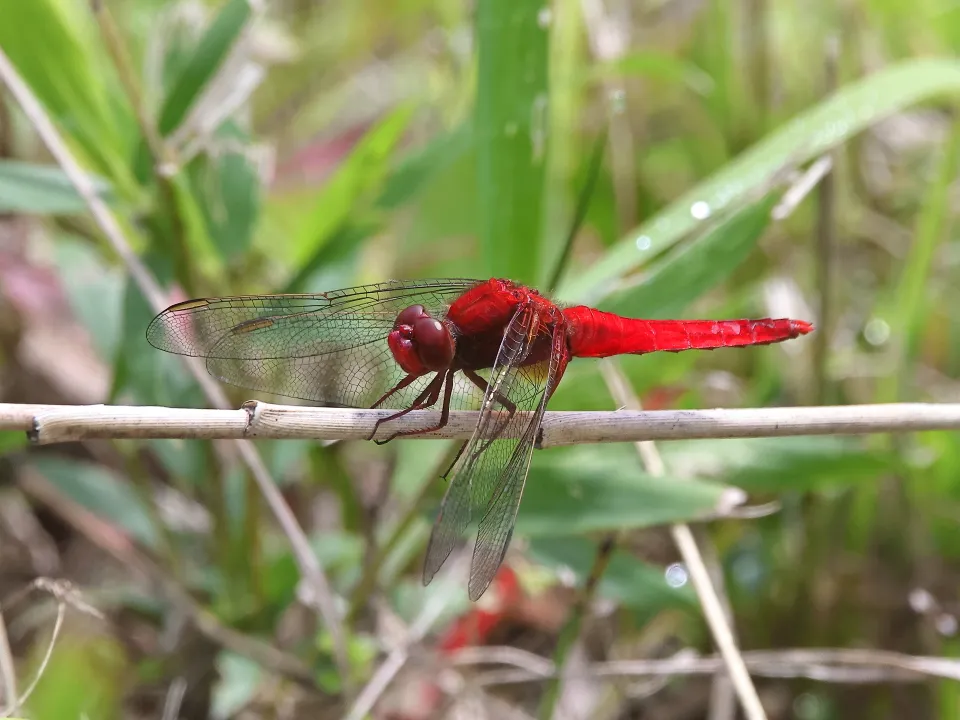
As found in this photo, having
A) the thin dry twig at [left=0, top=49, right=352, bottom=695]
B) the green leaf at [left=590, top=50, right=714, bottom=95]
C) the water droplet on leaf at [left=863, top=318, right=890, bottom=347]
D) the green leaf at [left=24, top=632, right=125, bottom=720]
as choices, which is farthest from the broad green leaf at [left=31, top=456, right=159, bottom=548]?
the water droplet on leaf at [left=863, top=318, right=890, bottom=347]

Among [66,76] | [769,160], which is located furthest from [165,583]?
[769,160]

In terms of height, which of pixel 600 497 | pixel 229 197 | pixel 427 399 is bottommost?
pixel 600 497

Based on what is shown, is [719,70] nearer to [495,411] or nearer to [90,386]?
[495,411]

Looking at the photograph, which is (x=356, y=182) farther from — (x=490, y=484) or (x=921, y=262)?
(x=921, y=262)

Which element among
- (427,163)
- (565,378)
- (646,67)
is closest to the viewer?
(565,378)

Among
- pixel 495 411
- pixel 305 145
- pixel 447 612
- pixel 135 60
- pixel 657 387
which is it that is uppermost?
pixel 305 145

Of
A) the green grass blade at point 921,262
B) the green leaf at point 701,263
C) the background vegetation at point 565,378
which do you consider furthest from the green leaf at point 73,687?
the green grass blade at point 921,262

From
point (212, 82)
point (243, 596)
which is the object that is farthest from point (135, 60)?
point (243, 596)
